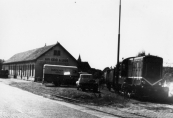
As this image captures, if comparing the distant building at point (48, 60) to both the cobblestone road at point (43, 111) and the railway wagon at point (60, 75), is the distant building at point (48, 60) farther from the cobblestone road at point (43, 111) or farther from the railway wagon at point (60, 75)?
the cobblestone road at point (43, 111)

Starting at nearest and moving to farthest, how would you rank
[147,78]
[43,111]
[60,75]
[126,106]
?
[43,111]
[126,106]
[147,78]
[60,75]

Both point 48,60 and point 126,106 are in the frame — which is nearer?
point 126,106

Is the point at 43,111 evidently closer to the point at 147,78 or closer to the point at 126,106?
the point at 126,106

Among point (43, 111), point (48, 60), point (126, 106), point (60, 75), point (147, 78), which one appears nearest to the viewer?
point (43, 111)

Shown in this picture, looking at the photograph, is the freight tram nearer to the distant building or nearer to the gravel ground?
the gravel ground

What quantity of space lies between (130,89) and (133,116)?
439 inches

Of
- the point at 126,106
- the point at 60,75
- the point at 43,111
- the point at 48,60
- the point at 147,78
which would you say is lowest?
the point at 126,106

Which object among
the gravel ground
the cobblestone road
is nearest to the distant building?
the gravel ground

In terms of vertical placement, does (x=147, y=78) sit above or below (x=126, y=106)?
above

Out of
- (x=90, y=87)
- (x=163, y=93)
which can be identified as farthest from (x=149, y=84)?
(x=90, y=87)

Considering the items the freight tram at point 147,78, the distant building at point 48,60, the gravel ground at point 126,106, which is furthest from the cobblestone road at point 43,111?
the distant building at point 48,60

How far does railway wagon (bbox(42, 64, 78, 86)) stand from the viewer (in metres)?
39.1

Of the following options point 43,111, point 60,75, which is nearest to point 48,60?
point 60,75

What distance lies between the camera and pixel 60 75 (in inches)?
1571
